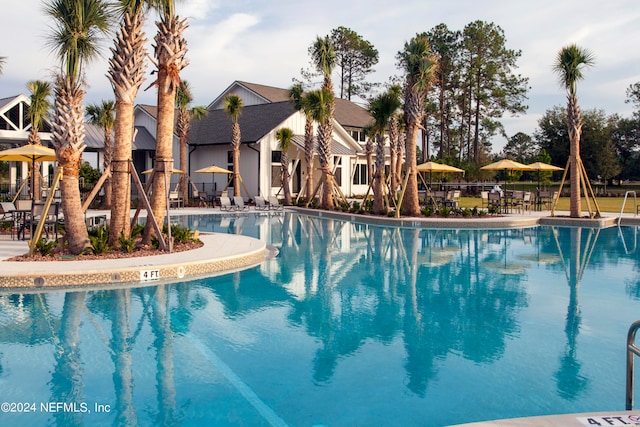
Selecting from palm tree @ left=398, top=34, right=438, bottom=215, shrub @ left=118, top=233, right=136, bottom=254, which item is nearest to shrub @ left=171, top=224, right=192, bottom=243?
shrub @ left=118, top=233, right=136, bottom=254

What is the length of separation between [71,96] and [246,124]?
81.8 feet

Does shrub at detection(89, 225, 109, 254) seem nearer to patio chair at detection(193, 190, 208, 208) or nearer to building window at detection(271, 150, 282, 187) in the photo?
patio chair at detection(193, 190, 208, 208)

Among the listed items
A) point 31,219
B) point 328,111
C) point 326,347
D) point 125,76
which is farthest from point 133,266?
point 328,111

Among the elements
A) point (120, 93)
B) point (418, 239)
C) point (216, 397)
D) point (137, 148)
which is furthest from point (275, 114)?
point (216, 397)

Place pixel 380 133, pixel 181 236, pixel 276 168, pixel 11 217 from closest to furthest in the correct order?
pixel 181 236
pixel 11 217
pixel 380 133
pixel 276 168

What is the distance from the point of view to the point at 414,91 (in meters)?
22.7

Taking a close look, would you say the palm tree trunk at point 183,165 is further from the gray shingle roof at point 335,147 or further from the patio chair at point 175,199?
the gray shingle roof at point 335,147

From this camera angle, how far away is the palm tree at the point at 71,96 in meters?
12.1

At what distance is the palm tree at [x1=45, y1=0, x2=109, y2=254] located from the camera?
12.1 metres

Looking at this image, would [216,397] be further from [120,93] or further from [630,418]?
[120,93]

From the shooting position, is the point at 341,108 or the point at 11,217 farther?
the point at 341,108

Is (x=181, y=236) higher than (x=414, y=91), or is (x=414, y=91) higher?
(x=414, y=91)

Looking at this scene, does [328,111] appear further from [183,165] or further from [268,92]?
[268,92]

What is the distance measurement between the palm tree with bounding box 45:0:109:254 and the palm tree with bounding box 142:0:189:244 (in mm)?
1456
